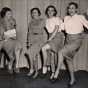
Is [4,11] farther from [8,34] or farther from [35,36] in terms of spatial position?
[35,36]

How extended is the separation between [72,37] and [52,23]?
0.43 m

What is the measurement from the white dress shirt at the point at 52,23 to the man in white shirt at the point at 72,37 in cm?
15

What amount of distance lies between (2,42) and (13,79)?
1.91ft

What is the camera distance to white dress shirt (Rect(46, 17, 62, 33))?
3814 mm

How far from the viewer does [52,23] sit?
3869mm

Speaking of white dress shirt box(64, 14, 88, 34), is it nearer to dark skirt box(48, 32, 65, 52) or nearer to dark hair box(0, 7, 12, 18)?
dark skirt box(48, 32, 65, 52)

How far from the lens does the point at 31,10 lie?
13.3 feet

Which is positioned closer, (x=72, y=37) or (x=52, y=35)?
(x=72, y=37)

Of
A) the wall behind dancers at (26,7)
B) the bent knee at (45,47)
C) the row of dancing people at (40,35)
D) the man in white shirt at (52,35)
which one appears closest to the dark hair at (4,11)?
the row of dancing people at (40,35)

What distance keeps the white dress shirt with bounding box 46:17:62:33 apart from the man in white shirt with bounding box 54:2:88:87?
146 millimetres

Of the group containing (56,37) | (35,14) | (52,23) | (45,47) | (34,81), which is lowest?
(34,81)

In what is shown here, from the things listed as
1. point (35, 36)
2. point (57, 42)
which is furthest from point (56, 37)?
point (35, 36)

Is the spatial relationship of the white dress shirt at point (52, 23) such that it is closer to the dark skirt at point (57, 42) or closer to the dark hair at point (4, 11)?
the dark skirt at point (57, 42)

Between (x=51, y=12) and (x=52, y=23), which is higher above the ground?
(x=51, y=12)
